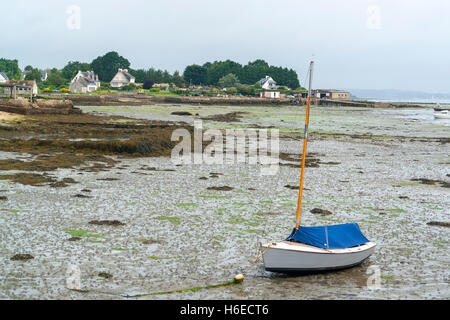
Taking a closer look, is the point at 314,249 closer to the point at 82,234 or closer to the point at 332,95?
the point at 82,234

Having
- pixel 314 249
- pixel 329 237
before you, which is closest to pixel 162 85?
pixel 329 237

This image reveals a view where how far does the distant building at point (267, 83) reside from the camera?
7574 inches

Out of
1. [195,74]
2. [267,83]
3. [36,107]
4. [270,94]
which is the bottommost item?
[36,107]

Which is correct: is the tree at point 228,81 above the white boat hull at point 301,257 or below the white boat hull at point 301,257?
above

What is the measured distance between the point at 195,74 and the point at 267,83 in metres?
29.8

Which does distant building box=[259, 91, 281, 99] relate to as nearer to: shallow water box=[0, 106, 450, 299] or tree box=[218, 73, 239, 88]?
tree box=[218, 73, 239, 88]

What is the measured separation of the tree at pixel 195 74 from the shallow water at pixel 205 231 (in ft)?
544

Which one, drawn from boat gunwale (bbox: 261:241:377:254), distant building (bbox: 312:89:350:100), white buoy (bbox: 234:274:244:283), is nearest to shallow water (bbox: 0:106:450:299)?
white buoy (bbox: 234:274:244:283)

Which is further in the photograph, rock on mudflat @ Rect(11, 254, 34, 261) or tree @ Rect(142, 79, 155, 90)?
tree @ Rect(142, 79, 155, 90)

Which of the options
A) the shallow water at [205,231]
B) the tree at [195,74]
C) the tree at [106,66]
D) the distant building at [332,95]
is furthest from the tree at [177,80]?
the shallow water at [205,231]

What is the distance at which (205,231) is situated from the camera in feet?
61.5

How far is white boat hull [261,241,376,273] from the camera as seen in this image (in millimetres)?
14242

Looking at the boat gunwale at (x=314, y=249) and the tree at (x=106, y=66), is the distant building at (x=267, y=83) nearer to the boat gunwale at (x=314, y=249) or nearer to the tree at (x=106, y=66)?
the tree at (x=106, y=66)
